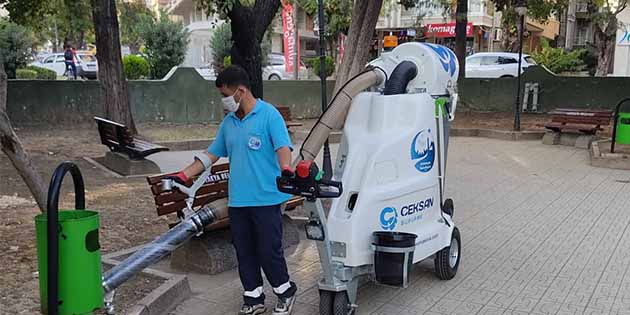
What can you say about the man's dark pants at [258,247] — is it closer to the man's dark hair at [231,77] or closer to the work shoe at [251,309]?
the work shoe at [251,309]

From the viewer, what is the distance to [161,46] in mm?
21203

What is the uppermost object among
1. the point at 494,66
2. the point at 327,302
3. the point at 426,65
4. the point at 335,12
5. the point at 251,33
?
the point at 335,12

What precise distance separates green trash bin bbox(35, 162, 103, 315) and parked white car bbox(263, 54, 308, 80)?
2275 centimetres

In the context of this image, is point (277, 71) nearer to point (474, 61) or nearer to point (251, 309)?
point (474, 61)

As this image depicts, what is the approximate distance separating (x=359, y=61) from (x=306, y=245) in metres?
6.97

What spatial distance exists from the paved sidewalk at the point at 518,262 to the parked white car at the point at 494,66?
54.0ft

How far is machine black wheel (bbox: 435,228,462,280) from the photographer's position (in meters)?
4.71

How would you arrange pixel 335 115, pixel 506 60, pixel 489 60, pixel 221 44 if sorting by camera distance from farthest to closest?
pixel 489 60, pixel 506 60, pixel 221 44, pixel 335 115

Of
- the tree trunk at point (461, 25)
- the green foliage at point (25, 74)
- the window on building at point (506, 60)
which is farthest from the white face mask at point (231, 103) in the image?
the window on building at point (506, 60)

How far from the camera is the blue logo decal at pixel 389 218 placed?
13.4 feet

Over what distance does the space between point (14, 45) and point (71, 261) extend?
18844 mm

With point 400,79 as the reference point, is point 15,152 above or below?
below

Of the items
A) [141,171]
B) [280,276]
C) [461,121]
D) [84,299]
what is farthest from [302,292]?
[461,121]

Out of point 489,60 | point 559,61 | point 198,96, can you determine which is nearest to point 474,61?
point 489,60
